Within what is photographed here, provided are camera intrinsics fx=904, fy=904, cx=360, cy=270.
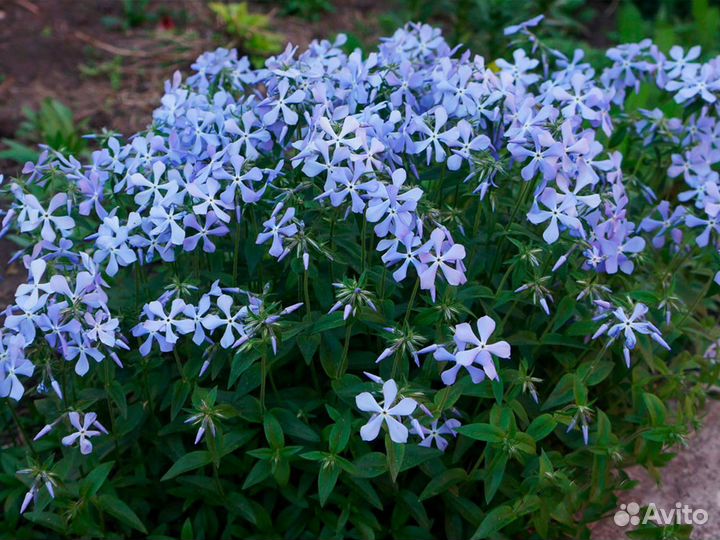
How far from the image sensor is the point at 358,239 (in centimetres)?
288

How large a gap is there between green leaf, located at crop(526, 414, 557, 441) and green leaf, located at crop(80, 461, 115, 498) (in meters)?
1.20

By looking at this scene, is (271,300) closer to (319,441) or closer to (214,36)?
(319,441)

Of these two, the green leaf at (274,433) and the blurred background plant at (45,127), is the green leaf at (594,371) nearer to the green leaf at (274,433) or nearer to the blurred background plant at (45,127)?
the green leaf at (274,433)

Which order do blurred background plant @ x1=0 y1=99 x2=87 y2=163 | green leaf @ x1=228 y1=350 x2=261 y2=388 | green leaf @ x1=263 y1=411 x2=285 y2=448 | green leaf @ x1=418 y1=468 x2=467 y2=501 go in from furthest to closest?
blurred background plant @ x1=0 y1=99 x2=87 y2=163
green leaf @ x1=418 y1=468 x2=467 y2=501
green leaf @ x1=263 y1=411 x2=285 y2=448
green leaf @ x1=228 y1=350 x2=261 y2=388

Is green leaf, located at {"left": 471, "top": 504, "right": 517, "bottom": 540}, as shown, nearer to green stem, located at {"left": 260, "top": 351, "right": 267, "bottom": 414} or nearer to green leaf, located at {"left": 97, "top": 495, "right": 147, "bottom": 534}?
green stem, located at {"left": 260, "top": 351, "right": 267, "bottom": 414}

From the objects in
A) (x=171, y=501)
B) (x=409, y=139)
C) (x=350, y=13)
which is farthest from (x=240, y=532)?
(x=350, y=13)

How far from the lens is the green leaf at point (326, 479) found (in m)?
2.42

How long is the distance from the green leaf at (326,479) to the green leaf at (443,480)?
1.05ft

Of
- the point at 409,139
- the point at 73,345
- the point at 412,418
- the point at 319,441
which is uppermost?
the point at 409,139

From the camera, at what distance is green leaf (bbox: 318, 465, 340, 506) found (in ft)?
7.95

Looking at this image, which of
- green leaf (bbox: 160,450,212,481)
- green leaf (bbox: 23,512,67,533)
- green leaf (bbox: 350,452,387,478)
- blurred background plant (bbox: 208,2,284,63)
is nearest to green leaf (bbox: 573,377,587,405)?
green leaf (bbox: 350,452,387,478)

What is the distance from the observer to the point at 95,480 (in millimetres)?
2586

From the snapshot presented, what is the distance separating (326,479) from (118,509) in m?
0.64

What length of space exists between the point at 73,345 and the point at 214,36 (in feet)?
12.0
